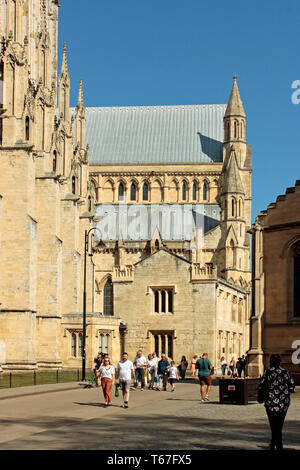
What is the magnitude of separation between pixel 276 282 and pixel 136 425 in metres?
18.0

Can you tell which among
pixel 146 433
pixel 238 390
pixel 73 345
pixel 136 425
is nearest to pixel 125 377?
pixel 238 390

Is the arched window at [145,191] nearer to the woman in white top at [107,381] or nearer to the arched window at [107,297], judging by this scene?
the arched window at [107,297]

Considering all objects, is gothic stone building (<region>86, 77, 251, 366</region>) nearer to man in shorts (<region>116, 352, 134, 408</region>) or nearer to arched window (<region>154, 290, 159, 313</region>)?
arched window (<region>154, 290, 159, 313</region>)

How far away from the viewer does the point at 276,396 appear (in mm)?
13289

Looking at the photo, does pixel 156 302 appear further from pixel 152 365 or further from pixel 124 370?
pixel 124 370

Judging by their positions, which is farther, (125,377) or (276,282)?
(276,282)

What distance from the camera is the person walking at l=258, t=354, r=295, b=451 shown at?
1303 cm

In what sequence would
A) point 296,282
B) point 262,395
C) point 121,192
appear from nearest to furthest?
point 262,395, point 296,282, point 121,192

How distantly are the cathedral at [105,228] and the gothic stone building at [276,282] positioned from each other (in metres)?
10.3

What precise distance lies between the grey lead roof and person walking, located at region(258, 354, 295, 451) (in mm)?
70337

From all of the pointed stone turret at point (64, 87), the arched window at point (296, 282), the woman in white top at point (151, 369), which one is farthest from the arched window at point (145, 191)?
the arched window at point (296, 282)

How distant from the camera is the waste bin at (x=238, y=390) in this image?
24172mm

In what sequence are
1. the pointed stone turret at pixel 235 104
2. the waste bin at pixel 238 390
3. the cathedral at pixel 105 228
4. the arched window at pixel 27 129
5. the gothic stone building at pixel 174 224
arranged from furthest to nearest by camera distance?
1. the pointed stone turret at pixel 235 104
2. the gothic stone building at pixel 174 224
3. the arched window at pixel 27 129
4. the cathedral at pixel 105 228
5. the waste bin at pixel 238 390

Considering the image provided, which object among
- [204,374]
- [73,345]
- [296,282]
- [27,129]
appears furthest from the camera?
[73,345]
